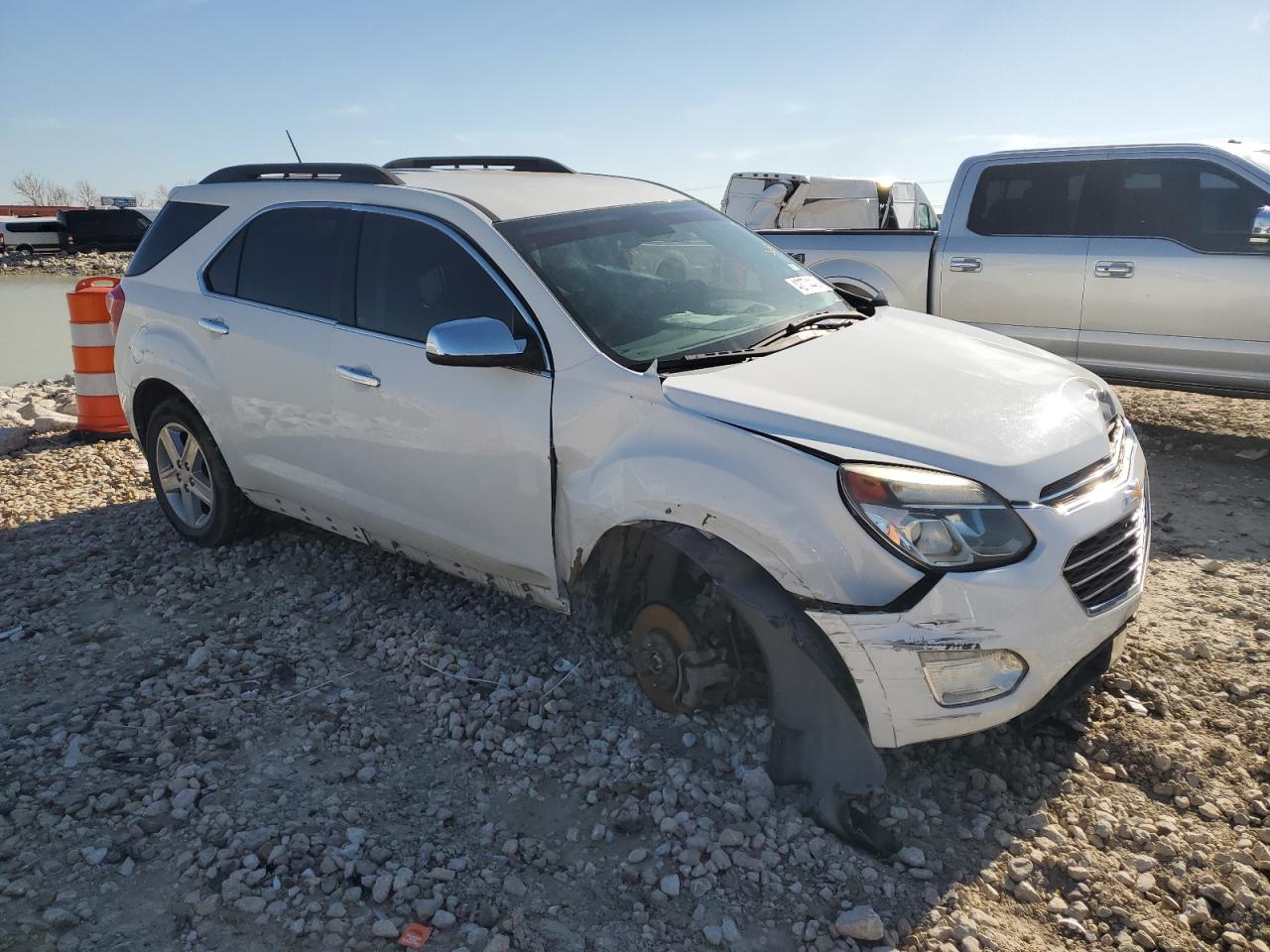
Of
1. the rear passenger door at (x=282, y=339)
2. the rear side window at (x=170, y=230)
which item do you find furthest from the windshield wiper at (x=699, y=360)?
the rear side window at (x=170, y=230)

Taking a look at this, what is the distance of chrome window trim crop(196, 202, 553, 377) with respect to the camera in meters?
3.61

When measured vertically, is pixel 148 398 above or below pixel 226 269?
below

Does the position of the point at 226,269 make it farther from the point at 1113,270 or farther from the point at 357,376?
the point at 1113,270

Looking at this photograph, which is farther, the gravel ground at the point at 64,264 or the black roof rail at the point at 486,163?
the gravel ground at the point at 64,264

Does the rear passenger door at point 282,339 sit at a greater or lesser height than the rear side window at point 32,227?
lesser

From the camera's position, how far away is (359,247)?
4293 millimetres

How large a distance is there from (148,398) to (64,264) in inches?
1321

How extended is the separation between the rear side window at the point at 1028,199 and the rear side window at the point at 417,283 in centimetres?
520

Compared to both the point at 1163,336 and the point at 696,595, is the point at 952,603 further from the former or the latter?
the point at 1163,336

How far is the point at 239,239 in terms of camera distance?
194 inches

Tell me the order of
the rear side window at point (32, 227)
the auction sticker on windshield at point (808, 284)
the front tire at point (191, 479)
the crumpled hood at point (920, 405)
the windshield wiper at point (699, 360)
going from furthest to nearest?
the rear side window at point (32, 227) → the front tire at point (191, 479) → the auction sticker on windshield at point (808, 284) → the windshield wiper at point (699, 360) → the crumpled hood at point (920, 405)

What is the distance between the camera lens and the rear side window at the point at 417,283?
3.80 metres

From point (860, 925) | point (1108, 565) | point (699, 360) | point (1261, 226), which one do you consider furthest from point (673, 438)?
point (1261, 226)

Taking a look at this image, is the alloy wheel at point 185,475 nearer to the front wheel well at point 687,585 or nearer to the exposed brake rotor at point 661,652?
the front wheel well at point 687,585
